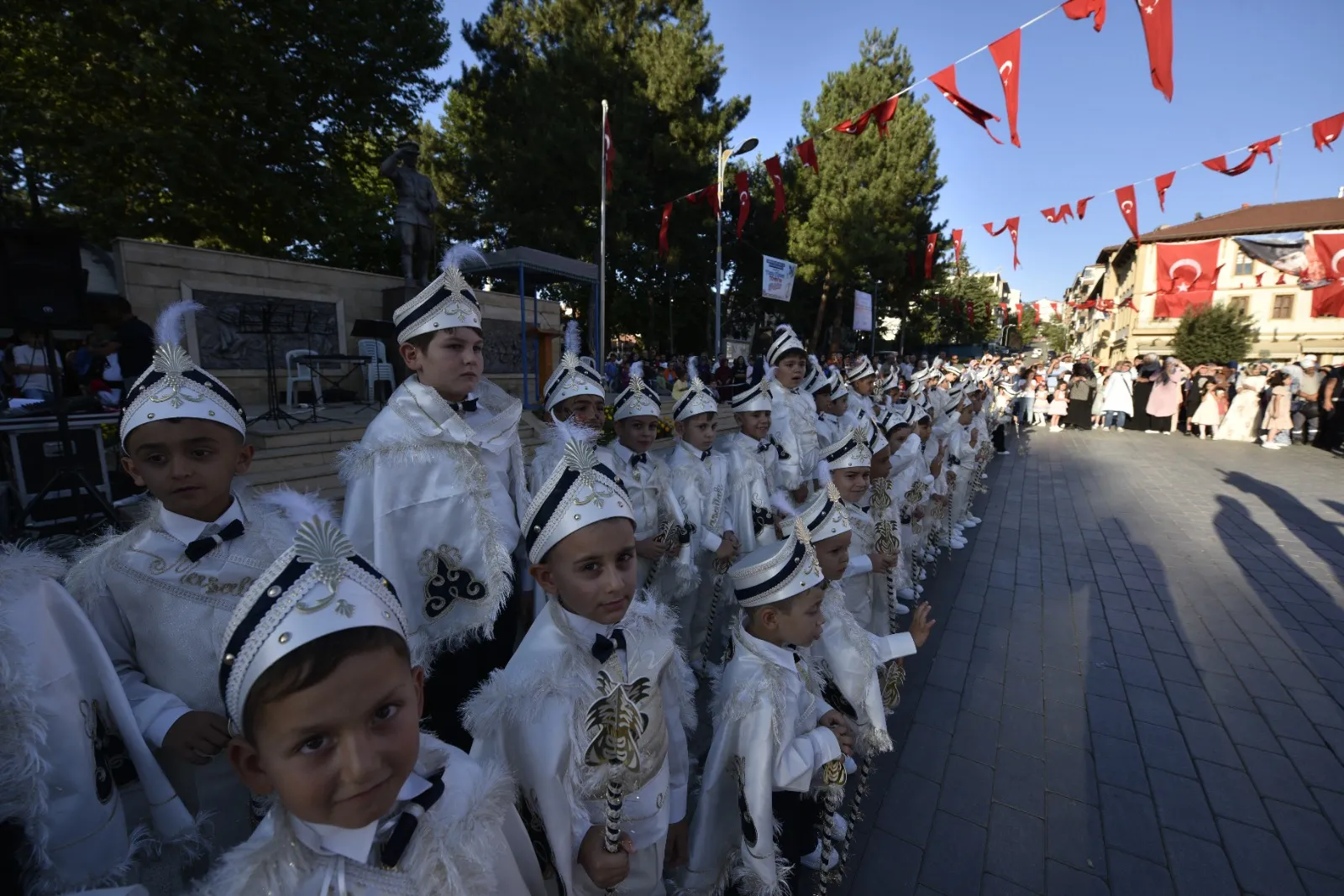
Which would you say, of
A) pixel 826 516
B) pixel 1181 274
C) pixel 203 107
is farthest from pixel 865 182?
pixel 826 516

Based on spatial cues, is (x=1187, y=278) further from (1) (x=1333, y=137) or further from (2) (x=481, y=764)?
(2) (x=481, y=764)

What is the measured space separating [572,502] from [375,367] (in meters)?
10.4

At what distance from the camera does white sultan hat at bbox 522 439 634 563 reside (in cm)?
206

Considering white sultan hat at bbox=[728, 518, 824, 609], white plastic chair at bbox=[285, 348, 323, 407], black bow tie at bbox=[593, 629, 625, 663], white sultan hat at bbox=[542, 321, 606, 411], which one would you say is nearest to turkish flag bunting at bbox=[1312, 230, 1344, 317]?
white sultan hat at bbox=[542, 321, 606, 411]

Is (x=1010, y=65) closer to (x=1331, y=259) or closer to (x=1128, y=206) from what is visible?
(x=1128, y=206)

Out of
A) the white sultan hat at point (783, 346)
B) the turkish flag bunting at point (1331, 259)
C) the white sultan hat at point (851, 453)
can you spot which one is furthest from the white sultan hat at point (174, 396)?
the turkish flag bunting at point (1331, 259)

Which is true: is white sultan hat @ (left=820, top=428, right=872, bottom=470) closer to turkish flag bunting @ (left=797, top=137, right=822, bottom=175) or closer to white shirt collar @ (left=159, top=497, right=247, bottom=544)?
white shirt collar @ (left=159, top=497, right=247, bottom=544)

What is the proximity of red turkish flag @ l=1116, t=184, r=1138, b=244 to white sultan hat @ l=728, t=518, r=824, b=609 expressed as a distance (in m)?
15.6

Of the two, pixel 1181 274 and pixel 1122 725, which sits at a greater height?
pixel 1181 274

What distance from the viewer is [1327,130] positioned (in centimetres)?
1016

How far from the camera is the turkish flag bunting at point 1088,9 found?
6863mm

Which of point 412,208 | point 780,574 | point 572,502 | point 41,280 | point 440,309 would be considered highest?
point 412,208

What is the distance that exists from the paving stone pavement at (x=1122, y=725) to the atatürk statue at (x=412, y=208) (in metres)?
10.8

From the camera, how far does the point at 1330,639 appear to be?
5129 mm
